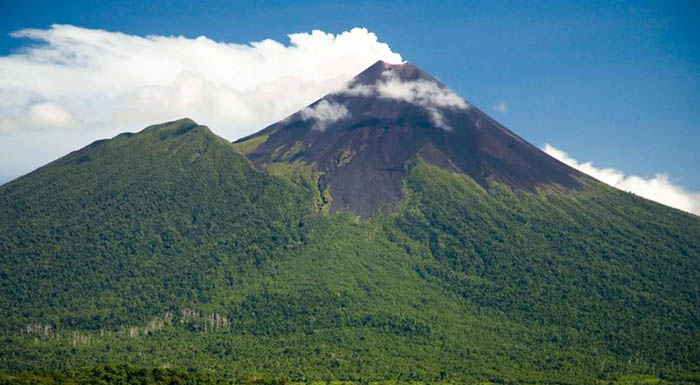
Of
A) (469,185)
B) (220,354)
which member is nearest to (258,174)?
(469,185)

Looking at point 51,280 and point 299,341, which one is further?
point 51,280

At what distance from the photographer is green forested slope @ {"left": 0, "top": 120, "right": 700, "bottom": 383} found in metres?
117

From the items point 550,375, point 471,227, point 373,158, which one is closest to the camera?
point 550,375

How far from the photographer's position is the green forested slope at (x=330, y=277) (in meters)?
117

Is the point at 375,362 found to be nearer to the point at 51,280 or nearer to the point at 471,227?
the point at 471,227

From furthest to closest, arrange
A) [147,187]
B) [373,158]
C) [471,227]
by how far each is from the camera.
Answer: [373,158] < [147,187] < [471,227]

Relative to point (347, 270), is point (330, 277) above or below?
below

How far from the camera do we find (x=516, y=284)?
143750mm

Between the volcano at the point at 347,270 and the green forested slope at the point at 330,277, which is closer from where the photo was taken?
the volcano at the point at 347,270

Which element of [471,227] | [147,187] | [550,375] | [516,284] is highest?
[147,187]

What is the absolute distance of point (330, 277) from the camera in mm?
141125

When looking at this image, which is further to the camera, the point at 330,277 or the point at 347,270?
the point at 347,270

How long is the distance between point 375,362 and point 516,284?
1597 inches

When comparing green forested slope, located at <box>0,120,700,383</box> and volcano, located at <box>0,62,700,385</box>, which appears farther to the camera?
green forested slope, located at <box>0,120,700,383</box>
